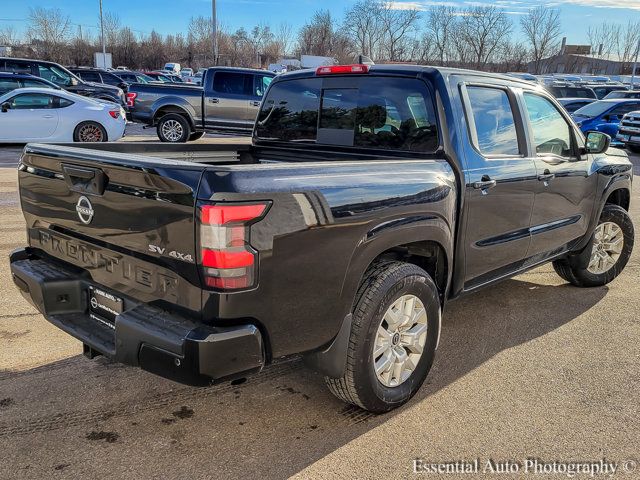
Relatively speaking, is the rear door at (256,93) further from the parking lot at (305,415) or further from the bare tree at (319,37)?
the bare tree at (319,37)

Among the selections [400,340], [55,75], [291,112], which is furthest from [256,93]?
[400,340]

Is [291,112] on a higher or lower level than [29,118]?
higher

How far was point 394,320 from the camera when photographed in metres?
3.17

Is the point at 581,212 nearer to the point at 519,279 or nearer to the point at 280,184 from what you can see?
the point at 519,279

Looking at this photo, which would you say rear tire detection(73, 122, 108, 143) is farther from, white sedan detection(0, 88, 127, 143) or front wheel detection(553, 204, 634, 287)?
front wheel detection(553, 204, 634, 287)

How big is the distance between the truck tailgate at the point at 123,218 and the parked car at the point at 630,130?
18.3 m

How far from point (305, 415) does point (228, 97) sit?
1329 cm

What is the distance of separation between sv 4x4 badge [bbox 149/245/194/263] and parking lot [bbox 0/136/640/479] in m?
1.03

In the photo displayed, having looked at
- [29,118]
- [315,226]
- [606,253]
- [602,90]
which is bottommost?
[606,253]

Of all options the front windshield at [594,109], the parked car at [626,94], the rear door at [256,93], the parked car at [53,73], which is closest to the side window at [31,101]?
the parked car at [53,73]

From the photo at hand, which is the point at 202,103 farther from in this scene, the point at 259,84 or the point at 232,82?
the point at 259,84

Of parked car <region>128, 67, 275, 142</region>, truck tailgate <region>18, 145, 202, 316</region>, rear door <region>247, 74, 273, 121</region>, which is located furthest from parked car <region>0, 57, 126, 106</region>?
truck tailgate <region>18, 145, 202, 316</region>

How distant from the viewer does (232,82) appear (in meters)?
15.5

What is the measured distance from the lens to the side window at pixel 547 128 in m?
4.36
